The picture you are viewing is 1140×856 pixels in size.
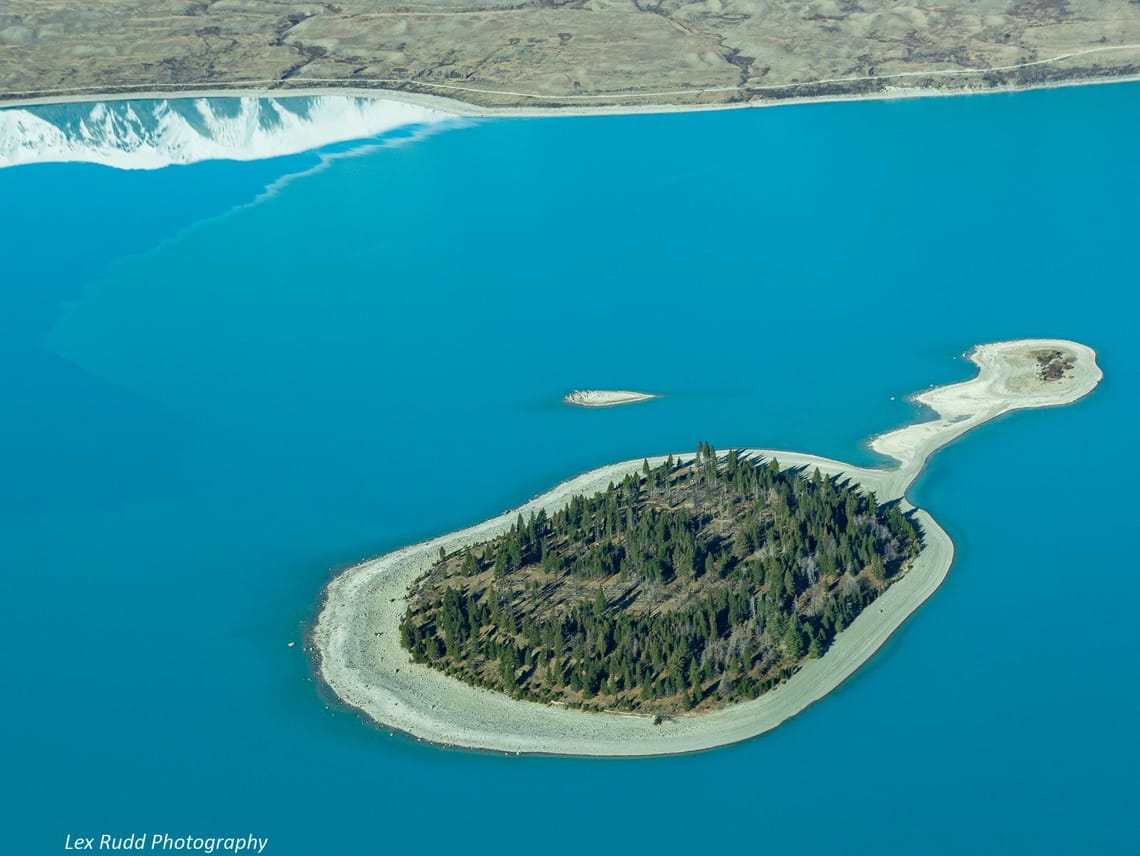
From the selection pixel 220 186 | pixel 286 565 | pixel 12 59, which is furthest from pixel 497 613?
pixel 12 59

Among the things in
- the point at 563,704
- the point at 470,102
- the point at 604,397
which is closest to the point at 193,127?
the point at 470,102

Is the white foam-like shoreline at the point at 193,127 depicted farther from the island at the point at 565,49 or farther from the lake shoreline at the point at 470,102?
the island at the point at 565,49

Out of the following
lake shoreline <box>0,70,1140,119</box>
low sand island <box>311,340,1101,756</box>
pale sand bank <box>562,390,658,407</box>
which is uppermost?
lake shoreline <box>0,70,1140,119</box>

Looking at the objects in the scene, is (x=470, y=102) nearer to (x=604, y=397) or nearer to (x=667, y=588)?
(x=604, y=397)

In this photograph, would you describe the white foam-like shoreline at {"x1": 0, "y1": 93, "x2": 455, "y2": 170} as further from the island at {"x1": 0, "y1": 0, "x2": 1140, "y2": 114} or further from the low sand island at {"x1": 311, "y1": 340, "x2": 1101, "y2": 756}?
the low sand island at {"x1": 311, "y1": 340, "x2": 1101, "y2": 756}

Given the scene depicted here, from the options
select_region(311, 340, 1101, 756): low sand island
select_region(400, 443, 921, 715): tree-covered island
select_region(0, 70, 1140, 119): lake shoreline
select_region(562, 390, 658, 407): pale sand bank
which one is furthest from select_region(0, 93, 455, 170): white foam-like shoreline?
select_region(400, 443, 921, 715): tree-covered island

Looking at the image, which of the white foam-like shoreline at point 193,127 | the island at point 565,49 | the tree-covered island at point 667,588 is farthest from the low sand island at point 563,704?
the island at point 565,49

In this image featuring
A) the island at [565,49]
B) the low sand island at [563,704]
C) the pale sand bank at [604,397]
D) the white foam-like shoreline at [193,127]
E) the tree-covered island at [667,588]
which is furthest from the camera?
the island at [565,49]
